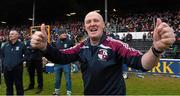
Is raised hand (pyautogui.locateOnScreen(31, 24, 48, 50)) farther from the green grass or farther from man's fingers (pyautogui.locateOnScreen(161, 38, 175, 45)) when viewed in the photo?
the green grass

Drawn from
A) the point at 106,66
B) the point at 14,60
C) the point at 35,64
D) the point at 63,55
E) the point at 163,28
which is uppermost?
the point at 163,28

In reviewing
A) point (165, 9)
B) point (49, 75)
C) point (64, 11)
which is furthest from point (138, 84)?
point (64, 11)

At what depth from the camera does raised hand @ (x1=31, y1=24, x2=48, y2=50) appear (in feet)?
13.2

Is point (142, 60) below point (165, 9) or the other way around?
below

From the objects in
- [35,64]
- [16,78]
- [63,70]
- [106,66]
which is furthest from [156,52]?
[35,64]

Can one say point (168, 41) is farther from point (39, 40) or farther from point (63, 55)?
point (63, 55)

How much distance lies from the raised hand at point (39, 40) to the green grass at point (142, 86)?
855 cm

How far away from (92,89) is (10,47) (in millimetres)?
6706

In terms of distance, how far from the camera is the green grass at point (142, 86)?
506 inches

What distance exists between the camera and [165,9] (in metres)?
46.0

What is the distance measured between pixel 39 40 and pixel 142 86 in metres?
10.3

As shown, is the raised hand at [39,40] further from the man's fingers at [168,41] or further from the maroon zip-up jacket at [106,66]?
the man's fingers at [168,41]

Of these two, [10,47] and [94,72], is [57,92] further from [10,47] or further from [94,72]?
[94,72]

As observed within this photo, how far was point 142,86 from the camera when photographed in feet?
45.9
